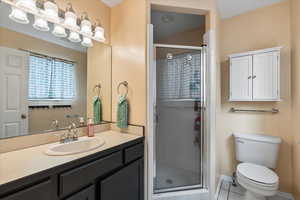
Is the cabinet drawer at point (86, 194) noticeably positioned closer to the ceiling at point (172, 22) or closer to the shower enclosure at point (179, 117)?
the shower enclosure at point (179, 117)

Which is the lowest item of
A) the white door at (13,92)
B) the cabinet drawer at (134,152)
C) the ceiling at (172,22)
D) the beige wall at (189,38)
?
the cabinet drawer at (134,152)

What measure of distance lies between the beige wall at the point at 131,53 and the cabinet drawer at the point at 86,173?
0.54m

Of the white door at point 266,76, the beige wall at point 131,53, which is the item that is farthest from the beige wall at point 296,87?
the beige wall at point 131,53

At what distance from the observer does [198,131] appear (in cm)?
197

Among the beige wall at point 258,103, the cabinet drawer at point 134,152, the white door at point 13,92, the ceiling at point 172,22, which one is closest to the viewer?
the white door at point 13,92

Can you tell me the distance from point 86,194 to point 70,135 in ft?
2.05

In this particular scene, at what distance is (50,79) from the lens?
1408mm

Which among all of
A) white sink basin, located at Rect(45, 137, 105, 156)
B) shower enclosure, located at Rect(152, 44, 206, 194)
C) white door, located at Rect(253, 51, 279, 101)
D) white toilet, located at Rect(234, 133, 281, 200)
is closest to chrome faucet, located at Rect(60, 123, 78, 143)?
white sink basin, located at Rect(45, 137, 105, 156)

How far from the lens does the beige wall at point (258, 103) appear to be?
1.85 m

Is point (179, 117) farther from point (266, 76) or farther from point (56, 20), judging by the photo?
point (56, 20)

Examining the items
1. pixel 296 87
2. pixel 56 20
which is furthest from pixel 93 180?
pixel 296 87

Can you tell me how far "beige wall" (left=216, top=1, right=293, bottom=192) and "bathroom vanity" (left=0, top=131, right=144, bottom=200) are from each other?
55.2 inches

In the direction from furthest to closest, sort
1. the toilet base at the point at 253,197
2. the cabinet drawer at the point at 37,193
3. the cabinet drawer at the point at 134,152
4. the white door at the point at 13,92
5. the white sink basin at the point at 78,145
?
the toilet base at the point at 253,197, the cabinet drawer at the point at 134,152, the white sink basin at the point at 78,145, the white door at the point at 13,92, the cabinet drawer at the point at 37,193

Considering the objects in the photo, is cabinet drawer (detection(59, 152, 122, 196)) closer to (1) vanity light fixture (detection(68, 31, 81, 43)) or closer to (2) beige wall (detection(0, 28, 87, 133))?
(2) beige wall (detection(0, 28, 87, 133))
